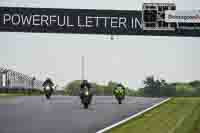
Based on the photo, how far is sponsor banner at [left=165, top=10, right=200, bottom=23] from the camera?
1567 inches

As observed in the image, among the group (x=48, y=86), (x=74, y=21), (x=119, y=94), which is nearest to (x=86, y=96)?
(x=119, y=94)

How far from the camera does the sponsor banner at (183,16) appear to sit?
39812 millimetres

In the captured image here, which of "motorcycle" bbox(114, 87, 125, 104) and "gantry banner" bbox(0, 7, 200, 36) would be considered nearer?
"motorcycle" bbox(114, 87, 125, 104)

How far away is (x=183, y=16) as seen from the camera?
137 ft

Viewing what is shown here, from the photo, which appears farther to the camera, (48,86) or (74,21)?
(74,21)

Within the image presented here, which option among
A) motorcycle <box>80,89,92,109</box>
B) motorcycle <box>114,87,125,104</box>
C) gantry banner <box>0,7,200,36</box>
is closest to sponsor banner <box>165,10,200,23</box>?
gantry banner <box>0,7,200,36</box>

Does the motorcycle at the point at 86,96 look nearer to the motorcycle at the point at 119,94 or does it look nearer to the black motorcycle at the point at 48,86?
the motorcycle at the point at 119,94

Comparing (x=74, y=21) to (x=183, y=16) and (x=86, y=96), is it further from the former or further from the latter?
(x=86, y=96)

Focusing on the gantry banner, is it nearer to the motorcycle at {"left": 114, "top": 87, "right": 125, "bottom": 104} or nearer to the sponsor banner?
the sponsor banner

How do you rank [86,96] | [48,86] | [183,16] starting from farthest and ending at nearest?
[183,16] < [48,86] < [86,96]

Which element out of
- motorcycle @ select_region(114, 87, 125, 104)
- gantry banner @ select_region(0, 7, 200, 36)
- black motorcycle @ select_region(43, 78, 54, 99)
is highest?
gantry banner @ select_region(0, 7, 200, 36)

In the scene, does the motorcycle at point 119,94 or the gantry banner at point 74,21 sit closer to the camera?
the motorcycle at point 119,94

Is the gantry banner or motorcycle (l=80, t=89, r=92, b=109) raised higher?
the gantry banner

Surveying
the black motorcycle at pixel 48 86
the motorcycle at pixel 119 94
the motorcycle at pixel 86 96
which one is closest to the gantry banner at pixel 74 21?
the black motorcycle at pixel 48 86
